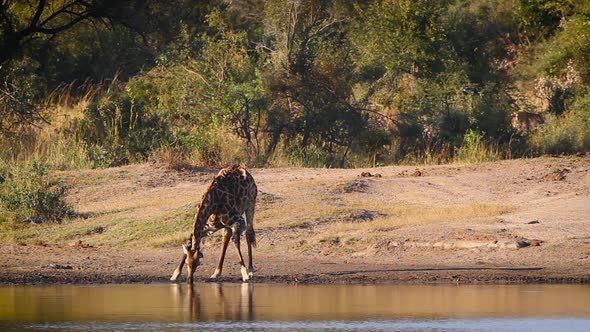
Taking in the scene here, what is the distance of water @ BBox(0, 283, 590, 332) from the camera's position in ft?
35.5

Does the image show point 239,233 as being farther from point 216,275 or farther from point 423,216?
point 423,216

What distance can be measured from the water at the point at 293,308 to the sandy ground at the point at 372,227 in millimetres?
725

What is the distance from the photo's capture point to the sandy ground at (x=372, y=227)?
14.5 metres

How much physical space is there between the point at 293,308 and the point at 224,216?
8.58 feet

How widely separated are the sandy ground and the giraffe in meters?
0.46

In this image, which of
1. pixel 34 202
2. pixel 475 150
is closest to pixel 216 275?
pixel 34 202

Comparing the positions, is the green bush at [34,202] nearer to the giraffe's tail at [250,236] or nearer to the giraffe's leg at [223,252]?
the giraffe's tail at [250,236]

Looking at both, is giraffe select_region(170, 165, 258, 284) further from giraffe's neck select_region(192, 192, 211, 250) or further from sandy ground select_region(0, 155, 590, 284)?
sandy ground select_region(0, 155, 590, 284)

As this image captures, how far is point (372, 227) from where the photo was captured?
16.6 metres

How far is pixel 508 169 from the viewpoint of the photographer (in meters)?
20.6

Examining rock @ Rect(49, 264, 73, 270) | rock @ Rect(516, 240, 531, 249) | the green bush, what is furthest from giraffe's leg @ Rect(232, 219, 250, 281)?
the green bush

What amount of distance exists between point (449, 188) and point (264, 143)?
255 inches

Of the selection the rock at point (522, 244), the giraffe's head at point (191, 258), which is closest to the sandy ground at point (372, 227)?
the rock at point (522, 244)

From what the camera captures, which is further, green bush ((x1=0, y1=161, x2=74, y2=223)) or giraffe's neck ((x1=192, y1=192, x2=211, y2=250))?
green bush ((x1=0, y1=161, x2=74, y2=223))
